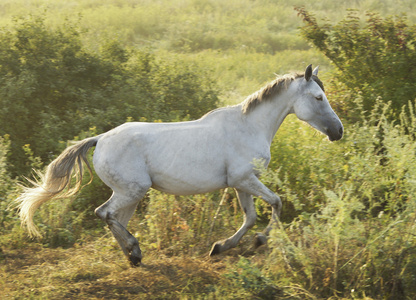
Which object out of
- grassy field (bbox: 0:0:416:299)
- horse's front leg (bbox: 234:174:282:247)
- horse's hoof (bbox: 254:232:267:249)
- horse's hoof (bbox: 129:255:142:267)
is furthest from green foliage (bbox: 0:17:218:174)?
horse's hoof (bbox: 129:255:142:267)

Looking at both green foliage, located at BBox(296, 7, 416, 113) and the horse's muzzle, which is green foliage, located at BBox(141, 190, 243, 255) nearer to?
the horse's muzzle

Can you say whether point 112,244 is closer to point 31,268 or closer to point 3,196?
point 31,268

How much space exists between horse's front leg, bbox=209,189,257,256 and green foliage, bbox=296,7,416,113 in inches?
139

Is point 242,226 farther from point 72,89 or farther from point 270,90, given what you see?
point 72,89

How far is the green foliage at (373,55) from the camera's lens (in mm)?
7773

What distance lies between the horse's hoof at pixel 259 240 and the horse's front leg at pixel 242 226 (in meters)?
0.16

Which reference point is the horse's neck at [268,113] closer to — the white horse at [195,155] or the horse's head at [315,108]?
the white horse at [195,155]

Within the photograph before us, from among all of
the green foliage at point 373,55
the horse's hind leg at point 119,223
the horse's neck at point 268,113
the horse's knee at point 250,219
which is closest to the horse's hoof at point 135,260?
the horse's hind leg at point 119,223

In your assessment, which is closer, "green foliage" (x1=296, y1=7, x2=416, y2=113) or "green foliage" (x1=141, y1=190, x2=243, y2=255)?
"green foliage" (x1=141, y1=190, x2=243, y2=255)

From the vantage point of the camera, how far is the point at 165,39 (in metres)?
19.0

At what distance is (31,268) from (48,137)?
3.44 metres

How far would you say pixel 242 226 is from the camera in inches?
199

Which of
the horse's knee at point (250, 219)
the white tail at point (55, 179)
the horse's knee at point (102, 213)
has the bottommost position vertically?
the horse's knee at point (250, 219)

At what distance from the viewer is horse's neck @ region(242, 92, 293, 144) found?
16.7 feet
